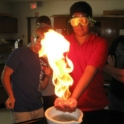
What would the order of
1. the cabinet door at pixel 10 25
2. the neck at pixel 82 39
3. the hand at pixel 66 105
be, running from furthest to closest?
1. the cabinet door at pixel 10 25
2. the neck at pixel 82 39
3. the hand at pixel 66 105

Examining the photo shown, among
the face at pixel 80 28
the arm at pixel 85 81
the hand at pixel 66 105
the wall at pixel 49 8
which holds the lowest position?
the hand at pixel 66 105

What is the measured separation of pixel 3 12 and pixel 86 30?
7.63m

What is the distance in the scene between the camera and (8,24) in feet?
27.6

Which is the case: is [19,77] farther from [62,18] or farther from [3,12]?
[3,12]

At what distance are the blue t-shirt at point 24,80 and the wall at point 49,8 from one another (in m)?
6.10

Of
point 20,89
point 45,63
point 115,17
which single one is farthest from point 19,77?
point 115,17

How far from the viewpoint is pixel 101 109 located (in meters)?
1.64

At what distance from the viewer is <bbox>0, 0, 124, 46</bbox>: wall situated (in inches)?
290

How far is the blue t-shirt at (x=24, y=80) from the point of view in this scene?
74.1 inches

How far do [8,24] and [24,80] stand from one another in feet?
23.0

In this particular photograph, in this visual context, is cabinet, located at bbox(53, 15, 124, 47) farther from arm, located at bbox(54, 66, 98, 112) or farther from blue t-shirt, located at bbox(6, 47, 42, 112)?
arm, located at bbox(54, 66, 98, 112)

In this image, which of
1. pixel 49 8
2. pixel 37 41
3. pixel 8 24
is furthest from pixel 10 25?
pixel 37 41

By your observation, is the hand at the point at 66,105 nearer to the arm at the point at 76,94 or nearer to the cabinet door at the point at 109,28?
the arm at the point at 76,94

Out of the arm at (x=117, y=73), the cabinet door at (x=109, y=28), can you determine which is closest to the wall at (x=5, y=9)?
the cabinet door at (x=109, y=28)
